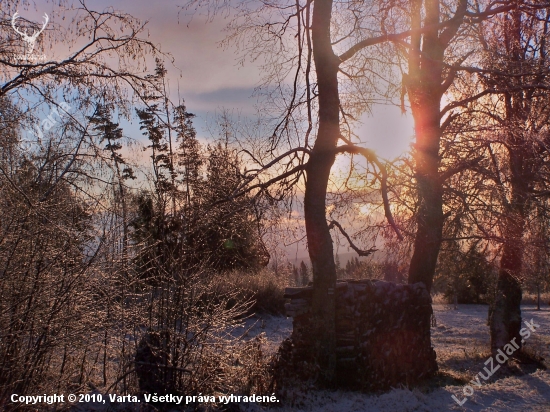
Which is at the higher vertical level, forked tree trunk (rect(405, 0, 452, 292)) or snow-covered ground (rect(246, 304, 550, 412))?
forked tree trunk (rect(405, 0, 452, 292))

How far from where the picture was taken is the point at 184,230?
5.48 meters

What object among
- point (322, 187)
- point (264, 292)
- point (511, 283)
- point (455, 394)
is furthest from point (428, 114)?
point (264, 292)

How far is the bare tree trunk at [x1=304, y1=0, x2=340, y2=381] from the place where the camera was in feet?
22.7

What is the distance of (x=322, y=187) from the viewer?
23.6ft

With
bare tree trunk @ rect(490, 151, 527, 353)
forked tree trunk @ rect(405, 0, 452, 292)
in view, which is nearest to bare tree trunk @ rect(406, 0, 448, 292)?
forked tree trunk @ rect(405, 0, 452, 292)

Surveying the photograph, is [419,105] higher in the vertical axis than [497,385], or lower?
higher

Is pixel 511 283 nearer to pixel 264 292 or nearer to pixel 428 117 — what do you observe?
pixel 428 117

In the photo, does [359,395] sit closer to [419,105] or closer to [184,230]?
[184,230]

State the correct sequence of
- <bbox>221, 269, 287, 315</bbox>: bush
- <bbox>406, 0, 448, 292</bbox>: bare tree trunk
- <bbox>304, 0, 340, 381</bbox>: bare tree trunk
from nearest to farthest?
<bbox>304, 0, 340, 381</bbox>: bare tree trunk < <bbox>406, 0, 448, 292</bbox>: bare tree trunk < <bbox>221, 269, 287, 315</bbox>: bush

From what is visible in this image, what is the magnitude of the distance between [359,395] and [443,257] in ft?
23.5

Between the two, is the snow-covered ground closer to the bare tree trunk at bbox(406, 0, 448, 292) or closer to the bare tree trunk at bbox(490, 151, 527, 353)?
the bare tree trunk at bbox(490, 151, 527, 353)

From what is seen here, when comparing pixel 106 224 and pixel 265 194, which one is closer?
pixel 106 224

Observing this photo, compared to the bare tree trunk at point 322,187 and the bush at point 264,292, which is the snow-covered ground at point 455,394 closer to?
the bare tree trunk at point 322,187

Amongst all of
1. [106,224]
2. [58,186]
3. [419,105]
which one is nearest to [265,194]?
[106,224]
